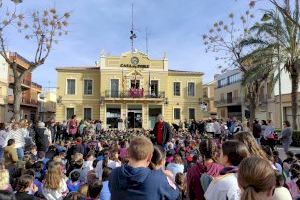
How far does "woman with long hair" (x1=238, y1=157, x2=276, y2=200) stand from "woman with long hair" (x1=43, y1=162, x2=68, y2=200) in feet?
12.0

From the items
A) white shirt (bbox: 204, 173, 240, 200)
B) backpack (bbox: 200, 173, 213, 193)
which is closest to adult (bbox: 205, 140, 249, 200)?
white shirt (bbox: 204, 173, 240, 200)

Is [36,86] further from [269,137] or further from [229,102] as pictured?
[269,137]

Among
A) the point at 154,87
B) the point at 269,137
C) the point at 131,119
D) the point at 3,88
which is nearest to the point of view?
the point at 269,137

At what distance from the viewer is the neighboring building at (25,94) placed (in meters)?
43.2

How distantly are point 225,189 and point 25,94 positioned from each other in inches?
2145

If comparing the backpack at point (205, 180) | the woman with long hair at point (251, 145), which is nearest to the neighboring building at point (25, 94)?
the backpack at point (205, 180)

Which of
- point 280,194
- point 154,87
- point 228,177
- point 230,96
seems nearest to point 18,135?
point 228,177

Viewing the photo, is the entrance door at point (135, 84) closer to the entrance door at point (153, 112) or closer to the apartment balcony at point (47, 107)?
the entrance door at point (153, 112)

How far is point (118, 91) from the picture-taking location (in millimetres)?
42000

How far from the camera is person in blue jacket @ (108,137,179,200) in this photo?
2.85 meters

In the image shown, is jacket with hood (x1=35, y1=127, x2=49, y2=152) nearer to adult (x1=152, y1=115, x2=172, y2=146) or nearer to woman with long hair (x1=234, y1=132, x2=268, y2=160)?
adult (x1=152, y1=115, x2=172, y2=146)

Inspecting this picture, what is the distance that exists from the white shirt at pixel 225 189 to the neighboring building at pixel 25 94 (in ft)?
133

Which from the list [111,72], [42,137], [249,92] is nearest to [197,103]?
[111,72]

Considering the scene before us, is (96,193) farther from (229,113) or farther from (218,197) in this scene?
(229,113)
